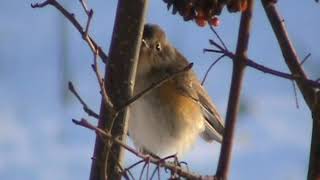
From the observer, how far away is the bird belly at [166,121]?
1853 mm

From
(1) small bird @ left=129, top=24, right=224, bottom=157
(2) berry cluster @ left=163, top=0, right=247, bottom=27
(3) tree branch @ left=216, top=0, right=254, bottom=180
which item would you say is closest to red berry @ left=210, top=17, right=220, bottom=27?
(2) berry cluster @ left=163, top=0, right=247, bottom=27

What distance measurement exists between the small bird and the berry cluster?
93 centimetres

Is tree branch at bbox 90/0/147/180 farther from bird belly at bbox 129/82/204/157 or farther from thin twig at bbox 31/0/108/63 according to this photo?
bird belly at bbox 129/82/204/157

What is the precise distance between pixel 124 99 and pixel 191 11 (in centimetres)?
13

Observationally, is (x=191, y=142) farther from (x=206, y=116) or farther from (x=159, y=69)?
(x=159, y=69)

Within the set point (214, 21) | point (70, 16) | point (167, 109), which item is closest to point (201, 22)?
point (214, 21)

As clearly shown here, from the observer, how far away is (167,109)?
1900mm

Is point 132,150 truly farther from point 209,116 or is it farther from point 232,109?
point 209,116

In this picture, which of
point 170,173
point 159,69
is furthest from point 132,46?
point 159,69

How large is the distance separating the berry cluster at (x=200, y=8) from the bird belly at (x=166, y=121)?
0.96 m

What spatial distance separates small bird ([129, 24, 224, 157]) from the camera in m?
1.85

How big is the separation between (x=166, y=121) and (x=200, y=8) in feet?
3.45

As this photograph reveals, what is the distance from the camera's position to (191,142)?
1933 millimetres

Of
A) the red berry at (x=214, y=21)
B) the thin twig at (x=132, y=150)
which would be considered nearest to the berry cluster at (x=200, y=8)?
the red berry at (x=214, y=21)
